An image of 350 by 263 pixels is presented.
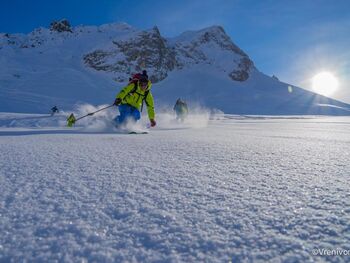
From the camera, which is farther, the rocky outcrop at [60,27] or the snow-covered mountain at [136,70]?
the rocky outcrop at [60,27]

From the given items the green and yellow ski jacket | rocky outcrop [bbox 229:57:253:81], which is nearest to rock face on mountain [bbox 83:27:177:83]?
rocky outcrop [bbox 229:57:253:81]

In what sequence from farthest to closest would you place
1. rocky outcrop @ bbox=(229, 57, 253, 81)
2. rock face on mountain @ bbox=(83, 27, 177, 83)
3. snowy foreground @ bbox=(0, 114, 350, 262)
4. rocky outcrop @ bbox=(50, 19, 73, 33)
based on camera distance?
rocky outcrop @ bbox=(50, 19, 73, 33) < rocky outcrop @ bbox=(229, 57, 253, 81) < rock face on mountain @ bbox=(83, 27, 177, 83) < snowy foreground @ bbox=(0, 114, 350, 262)

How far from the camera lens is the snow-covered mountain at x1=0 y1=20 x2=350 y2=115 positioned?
4231 cm

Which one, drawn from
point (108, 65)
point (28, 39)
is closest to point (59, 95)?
point (108, 65)

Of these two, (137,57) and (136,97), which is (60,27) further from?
(136,97)

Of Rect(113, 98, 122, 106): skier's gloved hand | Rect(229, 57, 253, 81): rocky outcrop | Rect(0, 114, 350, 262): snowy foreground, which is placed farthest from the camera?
Rect(229, 57, 253, 81): rocky outcrop

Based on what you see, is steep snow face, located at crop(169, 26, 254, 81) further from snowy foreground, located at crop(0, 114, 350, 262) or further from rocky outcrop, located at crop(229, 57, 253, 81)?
snowy foreground, located at crop(0, 114, 350, 262)

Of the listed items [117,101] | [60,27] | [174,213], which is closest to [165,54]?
[60,27]

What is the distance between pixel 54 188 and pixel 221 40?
292 ft

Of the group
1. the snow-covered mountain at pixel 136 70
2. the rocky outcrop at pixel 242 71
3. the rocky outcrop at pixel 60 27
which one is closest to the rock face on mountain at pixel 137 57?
the snow-covered mountain at pixel 136 70

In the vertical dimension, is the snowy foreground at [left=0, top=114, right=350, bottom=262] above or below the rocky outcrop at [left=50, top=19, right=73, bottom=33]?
below

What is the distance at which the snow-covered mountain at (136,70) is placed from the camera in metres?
42.3

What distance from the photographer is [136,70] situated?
62.9 m

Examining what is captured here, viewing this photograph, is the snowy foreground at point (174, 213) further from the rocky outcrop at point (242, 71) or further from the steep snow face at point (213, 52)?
the steep snow face at point (213, 52)
